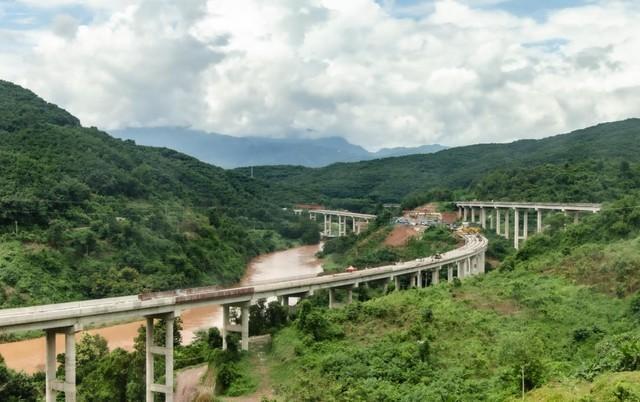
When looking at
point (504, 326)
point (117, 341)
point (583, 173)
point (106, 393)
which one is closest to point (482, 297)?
point (504, 326)

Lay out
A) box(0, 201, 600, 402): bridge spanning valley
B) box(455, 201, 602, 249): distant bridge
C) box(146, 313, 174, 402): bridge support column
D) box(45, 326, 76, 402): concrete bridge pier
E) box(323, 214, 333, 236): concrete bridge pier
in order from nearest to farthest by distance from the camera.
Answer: box(45, 326, 76, 402): concrete bridge pier → box(0, 201, 600, 402): bridge spanning valley → box(146, 313, 174, 402): bridge support column → box(455, 201, 602, 249): distant bridge → box(323, 214, 333, 236): concrete bridge pier

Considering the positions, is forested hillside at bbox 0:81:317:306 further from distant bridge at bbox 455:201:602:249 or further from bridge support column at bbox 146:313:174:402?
distant bridge at bbox 455:201:602:249

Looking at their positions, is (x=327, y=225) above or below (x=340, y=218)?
below

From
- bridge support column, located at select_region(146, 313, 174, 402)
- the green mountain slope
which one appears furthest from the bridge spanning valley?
the green mountain slope

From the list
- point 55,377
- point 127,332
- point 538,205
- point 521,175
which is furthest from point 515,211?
point 55,377

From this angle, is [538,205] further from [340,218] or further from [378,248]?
[340,218]

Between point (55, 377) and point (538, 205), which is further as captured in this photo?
point (538, 205)
